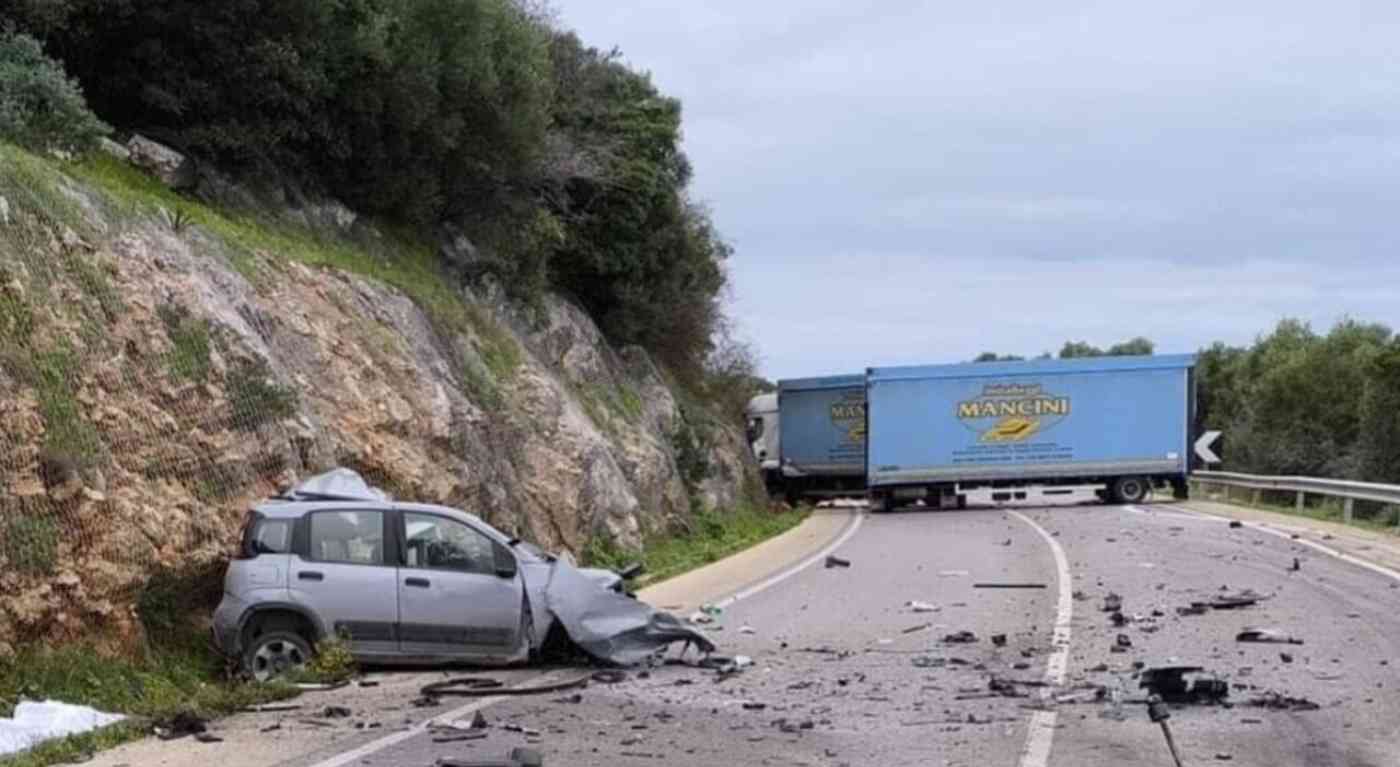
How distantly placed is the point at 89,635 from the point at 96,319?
3.35 m

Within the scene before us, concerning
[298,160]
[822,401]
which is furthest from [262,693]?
[822,401]

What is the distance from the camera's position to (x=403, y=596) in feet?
43.0

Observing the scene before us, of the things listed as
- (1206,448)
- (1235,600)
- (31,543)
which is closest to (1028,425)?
(1206,448)

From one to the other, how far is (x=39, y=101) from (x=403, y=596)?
7984 mm

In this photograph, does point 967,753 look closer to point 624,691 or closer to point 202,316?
point 624,691

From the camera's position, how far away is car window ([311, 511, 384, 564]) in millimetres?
13125

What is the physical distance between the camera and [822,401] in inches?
1921

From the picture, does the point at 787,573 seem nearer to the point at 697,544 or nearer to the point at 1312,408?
the point at 697,544

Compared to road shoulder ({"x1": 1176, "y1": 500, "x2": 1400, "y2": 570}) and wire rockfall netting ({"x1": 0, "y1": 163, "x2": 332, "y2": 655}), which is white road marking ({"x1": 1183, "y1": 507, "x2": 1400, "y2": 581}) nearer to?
road shoulder ({"x1": 1176, "y1": 500, "x2": 1400, "y2": 570})

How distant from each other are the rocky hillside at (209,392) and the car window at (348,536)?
125cm

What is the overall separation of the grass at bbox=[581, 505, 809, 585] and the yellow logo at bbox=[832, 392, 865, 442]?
4309 millimetres

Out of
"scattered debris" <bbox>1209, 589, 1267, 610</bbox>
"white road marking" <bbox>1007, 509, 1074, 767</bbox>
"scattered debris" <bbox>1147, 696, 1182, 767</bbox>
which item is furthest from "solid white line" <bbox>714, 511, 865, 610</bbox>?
"scattered debris" <bbox>1147, 696, 1182, 767</bbox>

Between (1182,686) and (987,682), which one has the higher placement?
(1182,686)

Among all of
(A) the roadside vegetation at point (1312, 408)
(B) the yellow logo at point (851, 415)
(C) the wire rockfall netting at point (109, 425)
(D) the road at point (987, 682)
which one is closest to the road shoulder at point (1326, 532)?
(D) the road at point (987, 682)
